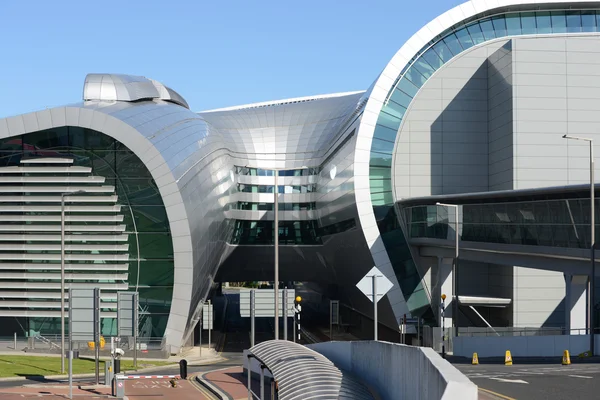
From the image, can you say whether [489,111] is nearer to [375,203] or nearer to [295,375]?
[375,203]

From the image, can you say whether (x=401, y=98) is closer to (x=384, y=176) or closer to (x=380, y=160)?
(x=380, y=160)

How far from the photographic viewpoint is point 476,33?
5297cm

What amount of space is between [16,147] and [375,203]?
2028cm

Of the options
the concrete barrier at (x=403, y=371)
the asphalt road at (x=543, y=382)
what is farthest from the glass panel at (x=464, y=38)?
the concrete barrier at (x=403, y=371)

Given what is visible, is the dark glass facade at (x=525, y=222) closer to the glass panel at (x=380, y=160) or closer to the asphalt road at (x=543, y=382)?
the glass panel at (x=380, y=160)

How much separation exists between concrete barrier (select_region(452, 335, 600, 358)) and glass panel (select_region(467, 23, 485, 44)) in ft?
68.0

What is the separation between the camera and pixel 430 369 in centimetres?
1265

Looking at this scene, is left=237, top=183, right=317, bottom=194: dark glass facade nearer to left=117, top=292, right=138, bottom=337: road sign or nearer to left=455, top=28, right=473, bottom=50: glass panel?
left=455, top=28, right=473, bottom=50: glass panel

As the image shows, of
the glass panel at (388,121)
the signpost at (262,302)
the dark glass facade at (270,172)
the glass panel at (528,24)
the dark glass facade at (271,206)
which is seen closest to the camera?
the signpost at (262,302)

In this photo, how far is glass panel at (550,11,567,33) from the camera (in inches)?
2044

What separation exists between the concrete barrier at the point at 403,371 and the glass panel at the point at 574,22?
3318 cm

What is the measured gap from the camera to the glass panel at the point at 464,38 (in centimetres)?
5284

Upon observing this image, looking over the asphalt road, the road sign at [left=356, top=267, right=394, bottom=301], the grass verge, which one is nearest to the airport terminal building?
the grass verge

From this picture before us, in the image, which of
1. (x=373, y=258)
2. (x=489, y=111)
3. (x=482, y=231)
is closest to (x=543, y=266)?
(x=482, y=231)
